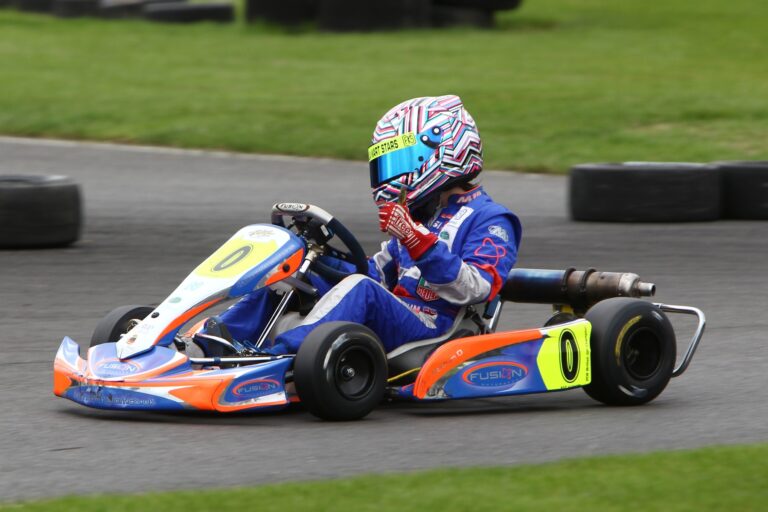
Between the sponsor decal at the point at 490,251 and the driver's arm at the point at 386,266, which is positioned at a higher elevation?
the sponsor decal at the point at 490,251

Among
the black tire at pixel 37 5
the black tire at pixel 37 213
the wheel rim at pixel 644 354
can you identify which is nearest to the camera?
the wheel rim at pixel 644 354

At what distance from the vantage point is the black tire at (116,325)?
5.29m

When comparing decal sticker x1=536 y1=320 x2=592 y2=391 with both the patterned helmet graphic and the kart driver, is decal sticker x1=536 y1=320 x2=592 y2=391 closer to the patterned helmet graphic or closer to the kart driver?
the kart driver

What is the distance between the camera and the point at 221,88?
17.6 metres

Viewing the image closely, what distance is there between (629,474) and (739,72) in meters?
15.2

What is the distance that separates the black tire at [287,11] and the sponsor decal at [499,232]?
18.2 m

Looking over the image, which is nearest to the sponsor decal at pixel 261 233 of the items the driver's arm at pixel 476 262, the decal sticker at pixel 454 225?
the driver's arm at pixel 476 262

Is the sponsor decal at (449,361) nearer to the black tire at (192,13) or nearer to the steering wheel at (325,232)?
the steering wheel at (325,232)

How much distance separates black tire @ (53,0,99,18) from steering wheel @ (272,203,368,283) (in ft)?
73.4

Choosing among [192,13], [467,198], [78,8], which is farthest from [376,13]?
[467,198]

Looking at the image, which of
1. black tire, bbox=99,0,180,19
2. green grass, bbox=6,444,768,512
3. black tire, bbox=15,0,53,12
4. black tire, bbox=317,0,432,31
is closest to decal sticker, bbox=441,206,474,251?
green grass, bbox=6,444,768,512

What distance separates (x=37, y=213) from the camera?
30.4 ft

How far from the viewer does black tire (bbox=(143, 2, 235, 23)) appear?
2541 cm

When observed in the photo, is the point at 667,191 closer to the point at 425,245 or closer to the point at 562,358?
the point at 562,358
